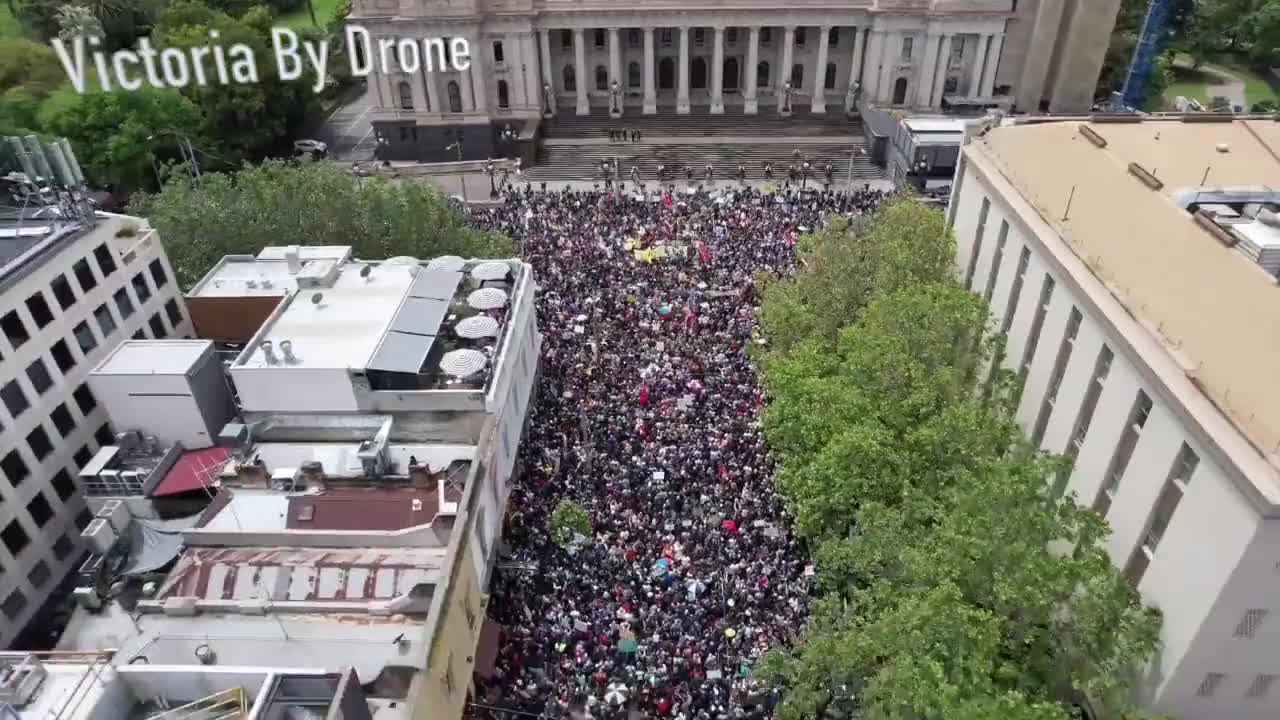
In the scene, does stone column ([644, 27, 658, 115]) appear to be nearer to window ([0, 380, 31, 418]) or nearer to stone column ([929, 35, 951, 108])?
stone column ([929, 35, 951, 108])

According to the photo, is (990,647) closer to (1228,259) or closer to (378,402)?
(1228,259)

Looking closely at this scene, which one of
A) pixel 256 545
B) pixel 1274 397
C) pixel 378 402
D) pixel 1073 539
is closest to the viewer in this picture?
pixel 1274 397

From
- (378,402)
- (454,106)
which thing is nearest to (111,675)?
(378,402)

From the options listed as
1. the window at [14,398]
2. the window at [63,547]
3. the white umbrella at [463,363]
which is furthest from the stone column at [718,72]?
the window at [63,547]

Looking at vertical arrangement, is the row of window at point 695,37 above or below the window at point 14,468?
above

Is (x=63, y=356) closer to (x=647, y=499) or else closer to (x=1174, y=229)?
(x=647, y=499)

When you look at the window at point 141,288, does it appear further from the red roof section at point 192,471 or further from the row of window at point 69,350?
the red roof section at point 192,471
